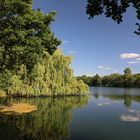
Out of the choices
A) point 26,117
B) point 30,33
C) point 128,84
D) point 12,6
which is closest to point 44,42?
point 30,33

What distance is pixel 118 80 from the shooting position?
15262 centimetres

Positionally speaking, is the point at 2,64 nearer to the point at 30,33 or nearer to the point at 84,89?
the point at 30,33

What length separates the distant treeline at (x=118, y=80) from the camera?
136700 mm

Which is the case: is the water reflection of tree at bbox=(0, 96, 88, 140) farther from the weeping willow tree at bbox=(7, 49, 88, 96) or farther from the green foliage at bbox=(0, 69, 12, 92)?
the weeping willow tree at bbox=(7, 49, 88, 96)

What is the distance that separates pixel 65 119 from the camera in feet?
88.8

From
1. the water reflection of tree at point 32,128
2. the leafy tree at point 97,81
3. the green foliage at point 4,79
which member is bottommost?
the water reflection of tree at point 32,128

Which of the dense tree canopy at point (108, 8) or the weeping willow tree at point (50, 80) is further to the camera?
the weeping willow tree at point (50, 80)

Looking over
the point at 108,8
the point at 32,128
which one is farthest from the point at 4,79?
the point at 108,8

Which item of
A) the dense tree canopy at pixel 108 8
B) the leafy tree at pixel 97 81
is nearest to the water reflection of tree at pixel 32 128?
the dense tree canopy at pixel 108 8

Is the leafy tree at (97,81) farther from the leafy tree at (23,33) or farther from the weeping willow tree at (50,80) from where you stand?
the leafy tree at (23,33)

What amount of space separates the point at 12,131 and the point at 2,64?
23.0ft

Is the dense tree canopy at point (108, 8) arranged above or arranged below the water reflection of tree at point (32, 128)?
above

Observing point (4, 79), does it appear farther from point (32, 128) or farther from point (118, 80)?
point (118, 80)

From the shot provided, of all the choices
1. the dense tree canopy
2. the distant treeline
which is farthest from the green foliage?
the distant treeline
